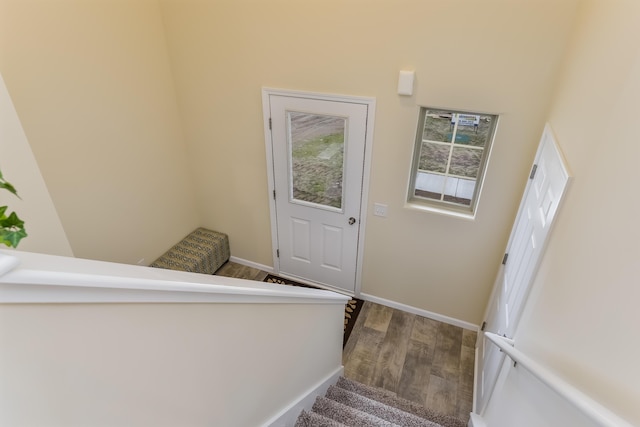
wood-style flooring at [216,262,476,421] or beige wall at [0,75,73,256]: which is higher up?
beige wall at [0,75,73,256]

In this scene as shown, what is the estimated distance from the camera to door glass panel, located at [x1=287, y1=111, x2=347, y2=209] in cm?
321

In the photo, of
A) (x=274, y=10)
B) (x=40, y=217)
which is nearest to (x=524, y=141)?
(x=274, y=10)

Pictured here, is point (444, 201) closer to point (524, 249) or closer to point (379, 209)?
point (379, 209)

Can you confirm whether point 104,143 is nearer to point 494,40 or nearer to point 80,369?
point 80,369

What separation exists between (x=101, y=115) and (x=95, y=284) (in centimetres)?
268

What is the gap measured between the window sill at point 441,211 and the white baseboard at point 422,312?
115 centimetres

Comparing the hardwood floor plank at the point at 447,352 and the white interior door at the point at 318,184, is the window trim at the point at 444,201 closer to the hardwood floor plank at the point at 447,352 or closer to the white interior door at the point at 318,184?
the white interior door at the point at 318,184

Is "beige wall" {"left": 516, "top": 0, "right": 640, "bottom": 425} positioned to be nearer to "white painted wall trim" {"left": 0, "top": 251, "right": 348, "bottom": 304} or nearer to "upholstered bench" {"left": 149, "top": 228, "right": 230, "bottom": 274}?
"white painted wall trim" {"left": 0, "top": 251, "right": 348, "bottom": 304}

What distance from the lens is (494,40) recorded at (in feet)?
7.93

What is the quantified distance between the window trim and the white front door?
373 mm

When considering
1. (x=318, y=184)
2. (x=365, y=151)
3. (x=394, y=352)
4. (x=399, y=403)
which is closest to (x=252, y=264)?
(x=318, y=184)

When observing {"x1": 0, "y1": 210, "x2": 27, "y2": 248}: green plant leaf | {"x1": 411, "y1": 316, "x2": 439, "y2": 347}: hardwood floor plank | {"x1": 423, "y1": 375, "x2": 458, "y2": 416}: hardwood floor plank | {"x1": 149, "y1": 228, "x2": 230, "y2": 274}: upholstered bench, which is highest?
{"x1": 0, "y1": 210, "x2": 27, "y2": 248}: green plant leaf

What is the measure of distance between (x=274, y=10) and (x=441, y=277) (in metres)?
2.75

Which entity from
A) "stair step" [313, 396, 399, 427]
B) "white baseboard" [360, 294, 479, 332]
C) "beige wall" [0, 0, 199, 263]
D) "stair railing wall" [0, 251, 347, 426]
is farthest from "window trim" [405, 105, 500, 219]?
"beige wall" [0, 0, 199, 263]
